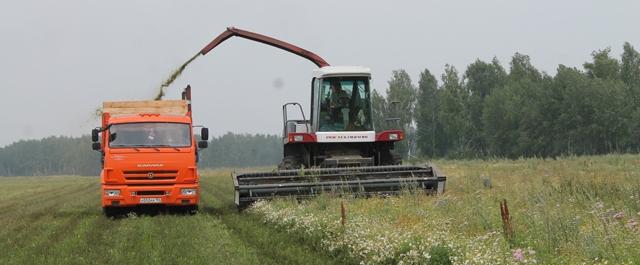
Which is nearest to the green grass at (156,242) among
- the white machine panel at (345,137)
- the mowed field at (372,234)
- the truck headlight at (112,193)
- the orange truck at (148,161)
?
the mowed field at (372,234)

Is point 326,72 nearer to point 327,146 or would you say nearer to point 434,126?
point 327,146

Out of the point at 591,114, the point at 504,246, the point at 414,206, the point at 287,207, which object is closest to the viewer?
the point at 504,246

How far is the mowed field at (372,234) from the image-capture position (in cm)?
830

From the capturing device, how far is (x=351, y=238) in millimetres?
11047

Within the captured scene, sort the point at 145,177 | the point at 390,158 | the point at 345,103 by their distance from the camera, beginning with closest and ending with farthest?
the point at 145,177, the point at 345,103, the point at 390,158

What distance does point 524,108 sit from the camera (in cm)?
9488

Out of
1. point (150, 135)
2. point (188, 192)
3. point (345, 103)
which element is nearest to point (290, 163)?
point (345, 103)

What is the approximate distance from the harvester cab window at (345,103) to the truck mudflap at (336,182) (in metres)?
2.55

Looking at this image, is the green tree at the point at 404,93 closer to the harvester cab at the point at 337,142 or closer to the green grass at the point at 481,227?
the harvester cab at the point at 337,142

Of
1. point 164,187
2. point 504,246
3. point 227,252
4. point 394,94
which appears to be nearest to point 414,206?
point 227,252

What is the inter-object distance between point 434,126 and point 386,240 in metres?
105

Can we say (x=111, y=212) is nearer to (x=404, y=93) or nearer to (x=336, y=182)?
(x=336, y=182)

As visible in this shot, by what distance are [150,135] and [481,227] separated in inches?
439

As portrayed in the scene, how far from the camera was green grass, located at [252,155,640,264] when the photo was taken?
7.83 metres
